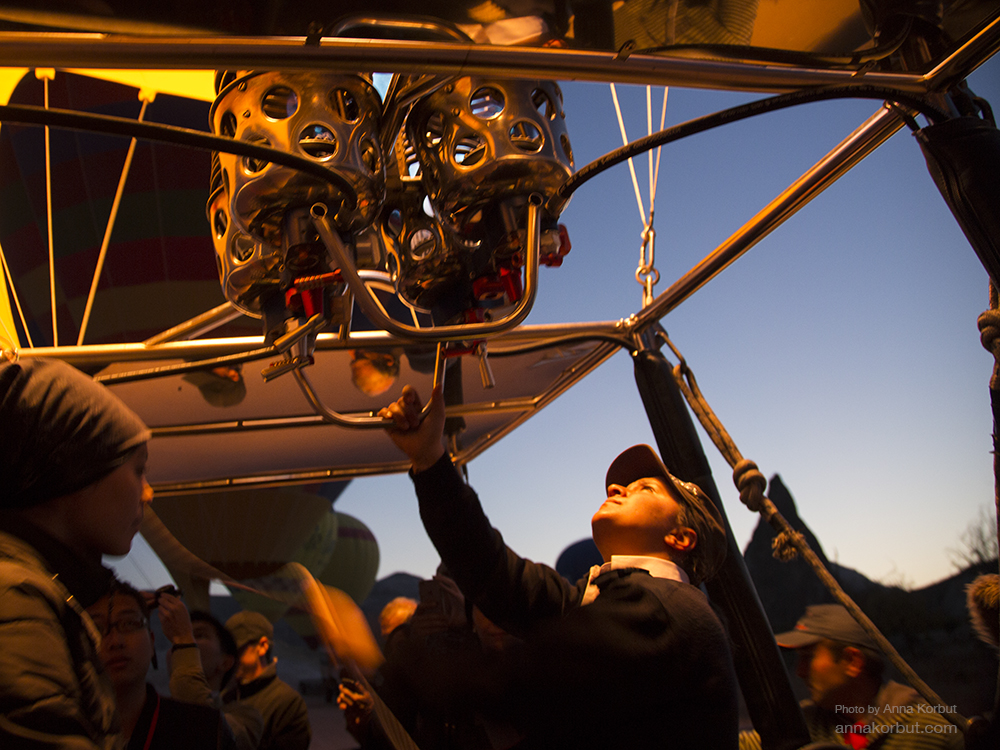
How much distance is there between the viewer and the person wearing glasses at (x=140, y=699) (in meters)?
0.79

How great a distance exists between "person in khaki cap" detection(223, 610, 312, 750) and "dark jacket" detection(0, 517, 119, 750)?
0.74 metres

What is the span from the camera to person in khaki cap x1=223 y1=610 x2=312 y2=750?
112cm

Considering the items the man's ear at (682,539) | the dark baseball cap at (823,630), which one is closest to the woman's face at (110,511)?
the man's ear at (682,539)

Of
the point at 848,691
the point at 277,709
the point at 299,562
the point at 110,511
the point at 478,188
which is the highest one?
the point at 478,188

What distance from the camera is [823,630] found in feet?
4.19

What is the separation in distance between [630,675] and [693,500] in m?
0.34

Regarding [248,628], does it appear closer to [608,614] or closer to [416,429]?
[416,429]

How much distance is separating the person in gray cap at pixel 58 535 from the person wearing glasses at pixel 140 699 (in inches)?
12.6

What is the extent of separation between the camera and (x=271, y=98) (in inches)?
20.7

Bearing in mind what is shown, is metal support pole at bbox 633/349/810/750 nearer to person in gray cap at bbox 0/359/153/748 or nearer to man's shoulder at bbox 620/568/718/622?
man's shoulder at bbox 620/568/718/622

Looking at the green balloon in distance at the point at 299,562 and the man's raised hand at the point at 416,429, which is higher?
the man's raised hand at the point at 416,429

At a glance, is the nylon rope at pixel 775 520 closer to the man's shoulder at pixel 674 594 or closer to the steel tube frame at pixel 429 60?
the man's shoulder at pixel 674 594

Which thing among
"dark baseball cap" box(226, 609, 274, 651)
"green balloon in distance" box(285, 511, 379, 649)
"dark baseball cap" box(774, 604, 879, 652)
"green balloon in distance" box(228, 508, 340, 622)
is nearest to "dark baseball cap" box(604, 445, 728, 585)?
"dark baseball cap" box(774, 604, 879, 652)

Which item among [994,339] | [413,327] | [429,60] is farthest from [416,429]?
[994,339]
